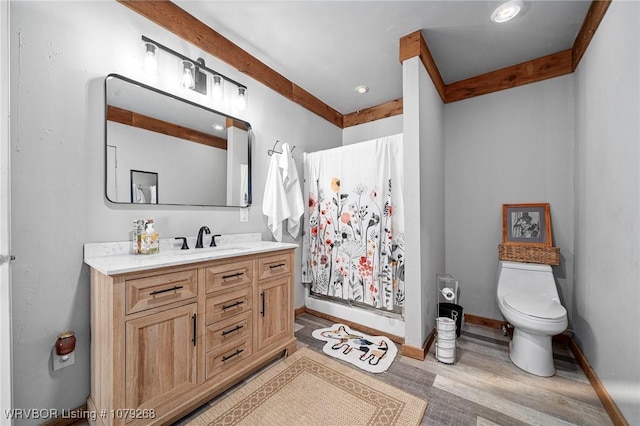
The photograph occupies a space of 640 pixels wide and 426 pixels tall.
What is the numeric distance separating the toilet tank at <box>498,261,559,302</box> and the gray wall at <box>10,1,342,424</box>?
2.90 metres

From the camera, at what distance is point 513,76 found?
7.87ft

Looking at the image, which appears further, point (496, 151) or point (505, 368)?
point (496, 151)

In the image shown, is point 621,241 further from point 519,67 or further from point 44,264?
point 44,264

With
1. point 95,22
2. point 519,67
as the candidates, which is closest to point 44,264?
point 95,22

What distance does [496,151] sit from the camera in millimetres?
2510

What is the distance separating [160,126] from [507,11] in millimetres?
2490

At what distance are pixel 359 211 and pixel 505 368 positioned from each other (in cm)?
160

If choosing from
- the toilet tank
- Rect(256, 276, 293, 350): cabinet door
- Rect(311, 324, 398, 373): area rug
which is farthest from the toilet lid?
Rect(256, 276, 293, 350): cabinet door

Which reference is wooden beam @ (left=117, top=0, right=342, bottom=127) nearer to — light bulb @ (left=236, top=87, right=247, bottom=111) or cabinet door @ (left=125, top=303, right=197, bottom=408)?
light bulb @ (left=236, top=87, right=247, bottom=111)

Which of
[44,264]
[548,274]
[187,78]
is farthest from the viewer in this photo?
[548,274]

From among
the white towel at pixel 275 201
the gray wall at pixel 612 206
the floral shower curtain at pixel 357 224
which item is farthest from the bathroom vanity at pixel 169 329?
the gray wall at pixel 612 206

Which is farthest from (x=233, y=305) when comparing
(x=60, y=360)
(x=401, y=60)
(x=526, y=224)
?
(x=526, y=224)

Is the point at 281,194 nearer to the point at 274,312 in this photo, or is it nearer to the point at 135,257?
the point at 274,312

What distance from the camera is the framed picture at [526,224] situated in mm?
2266
